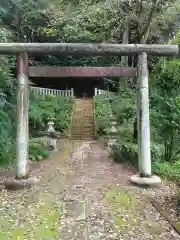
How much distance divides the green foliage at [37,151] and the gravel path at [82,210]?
147 centimetres

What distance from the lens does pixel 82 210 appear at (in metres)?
6.65

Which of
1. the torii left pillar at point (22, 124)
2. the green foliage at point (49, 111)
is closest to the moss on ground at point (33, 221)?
the torii left pillar at point (22, 124)

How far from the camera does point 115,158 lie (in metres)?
11.5

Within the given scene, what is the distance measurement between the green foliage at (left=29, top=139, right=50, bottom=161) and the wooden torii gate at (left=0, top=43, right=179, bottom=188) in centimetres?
338

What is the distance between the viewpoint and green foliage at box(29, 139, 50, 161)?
11789mm

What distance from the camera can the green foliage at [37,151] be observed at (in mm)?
11789

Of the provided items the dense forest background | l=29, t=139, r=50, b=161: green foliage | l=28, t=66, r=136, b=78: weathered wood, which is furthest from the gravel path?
l=28, t=66, r=136, b=78: weathered wood

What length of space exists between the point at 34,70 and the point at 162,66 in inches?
177

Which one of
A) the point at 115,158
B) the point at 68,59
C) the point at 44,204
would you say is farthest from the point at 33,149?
the point at 68,59

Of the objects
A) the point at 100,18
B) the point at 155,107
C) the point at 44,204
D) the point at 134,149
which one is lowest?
the point at 44,204

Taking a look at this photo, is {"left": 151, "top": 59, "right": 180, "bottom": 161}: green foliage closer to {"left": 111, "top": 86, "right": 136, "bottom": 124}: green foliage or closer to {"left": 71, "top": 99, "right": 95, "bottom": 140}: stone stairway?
{"left": 111, "top": 86, "right": 136, "bottom": 124}: green foliage

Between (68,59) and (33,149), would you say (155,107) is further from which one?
(68,59)

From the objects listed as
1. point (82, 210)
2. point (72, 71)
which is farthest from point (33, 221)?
point (72, 71)

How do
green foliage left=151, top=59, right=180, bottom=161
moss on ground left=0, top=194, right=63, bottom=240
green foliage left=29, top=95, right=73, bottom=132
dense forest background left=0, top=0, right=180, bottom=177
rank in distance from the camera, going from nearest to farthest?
moss on ground left=0, top=194, right=63, bottom=240 < green foliage left=151, top=59, right=180, bottom=161 < dense forest background left=0, top=0, right=180, bottom=177 < green foliage left=29, top=95, right=73, bottom=132
